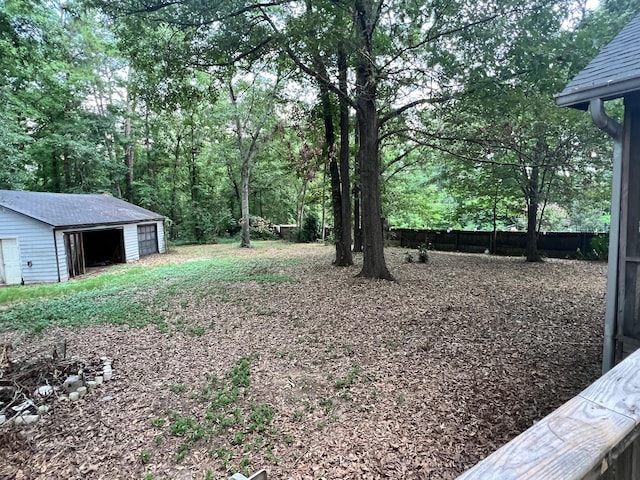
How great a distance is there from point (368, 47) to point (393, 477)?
23.6ft

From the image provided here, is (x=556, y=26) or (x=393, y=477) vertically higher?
(x=556, y=26)

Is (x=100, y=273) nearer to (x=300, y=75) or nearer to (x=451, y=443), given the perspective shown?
(x=300, y=75)

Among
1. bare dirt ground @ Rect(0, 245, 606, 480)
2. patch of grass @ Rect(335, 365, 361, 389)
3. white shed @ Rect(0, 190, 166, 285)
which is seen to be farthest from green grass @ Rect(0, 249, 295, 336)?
patch of grass @ Rect(335, 365, 361, 389)

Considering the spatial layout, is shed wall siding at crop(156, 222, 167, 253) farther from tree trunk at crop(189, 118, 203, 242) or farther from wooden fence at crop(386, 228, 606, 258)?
wooden fence at crop(386, 228, 606, 258)

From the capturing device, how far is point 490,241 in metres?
14.2

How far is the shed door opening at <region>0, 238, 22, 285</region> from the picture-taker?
444 inches

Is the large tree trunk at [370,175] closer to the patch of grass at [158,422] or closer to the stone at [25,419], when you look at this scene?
the patch of grass at [158,422]

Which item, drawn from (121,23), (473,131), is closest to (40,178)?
(121,23)

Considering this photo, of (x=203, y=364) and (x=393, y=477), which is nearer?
(x=393, y=477)

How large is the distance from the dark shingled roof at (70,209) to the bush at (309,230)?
7871 millimetres

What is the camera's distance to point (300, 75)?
8797mm

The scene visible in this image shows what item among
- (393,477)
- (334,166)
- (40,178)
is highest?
(40,178)

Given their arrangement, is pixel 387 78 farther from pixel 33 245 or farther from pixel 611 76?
pixel 33 245

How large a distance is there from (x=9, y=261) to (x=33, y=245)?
906 mm
